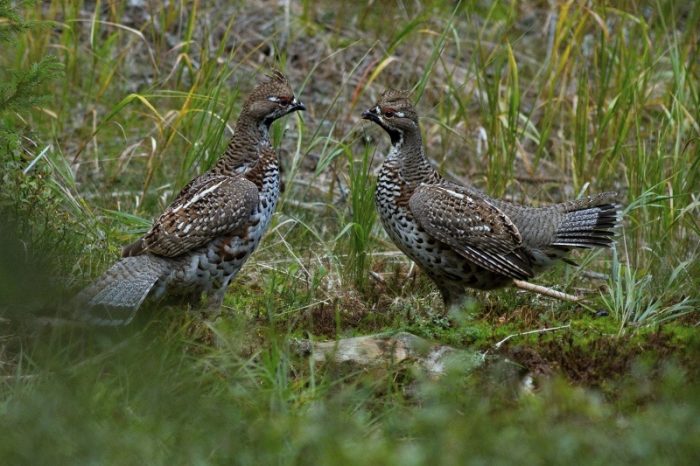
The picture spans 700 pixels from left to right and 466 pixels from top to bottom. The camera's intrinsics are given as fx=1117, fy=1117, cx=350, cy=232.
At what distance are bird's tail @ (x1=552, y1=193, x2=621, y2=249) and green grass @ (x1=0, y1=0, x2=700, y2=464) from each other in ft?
0.80

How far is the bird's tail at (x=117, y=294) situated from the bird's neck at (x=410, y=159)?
1719 millimetres

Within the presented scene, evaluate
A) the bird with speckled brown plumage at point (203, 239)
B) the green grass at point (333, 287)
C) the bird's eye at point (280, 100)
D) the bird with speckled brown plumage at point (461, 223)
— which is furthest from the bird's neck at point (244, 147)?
the bird with speckled brown plumage at point (461, 223)

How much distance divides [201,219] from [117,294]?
0.66 m

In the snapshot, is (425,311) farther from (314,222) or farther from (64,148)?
(64,148)

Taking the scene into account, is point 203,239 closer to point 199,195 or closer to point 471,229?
point 199,195

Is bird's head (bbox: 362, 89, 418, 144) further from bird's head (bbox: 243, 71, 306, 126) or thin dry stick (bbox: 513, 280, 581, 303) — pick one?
thin dry stick (bbox: 513, 280, 581, 303)

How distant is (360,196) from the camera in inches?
276

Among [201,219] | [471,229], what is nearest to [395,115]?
[471,229]

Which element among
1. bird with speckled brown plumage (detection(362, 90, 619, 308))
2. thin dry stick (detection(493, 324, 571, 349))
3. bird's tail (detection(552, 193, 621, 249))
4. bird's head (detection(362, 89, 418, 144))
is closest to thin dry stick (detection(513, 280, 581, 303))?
bird with speckled brown plumage (detection(362, 90, 619, 308))

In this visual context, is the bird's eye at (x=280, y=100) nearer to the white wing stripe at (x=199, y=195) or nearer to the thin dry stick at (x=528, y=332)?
the white wing stripe at (x=199, y=195)

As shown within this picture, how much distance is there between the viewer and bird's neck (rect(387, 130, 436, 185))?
22.0 ft

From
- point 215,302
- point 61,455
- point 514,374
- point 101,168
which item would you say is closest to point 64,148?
point 101,168

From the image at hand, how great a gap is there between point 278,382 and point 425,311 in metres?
2.05

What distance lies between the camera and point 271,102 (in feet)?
21.2
